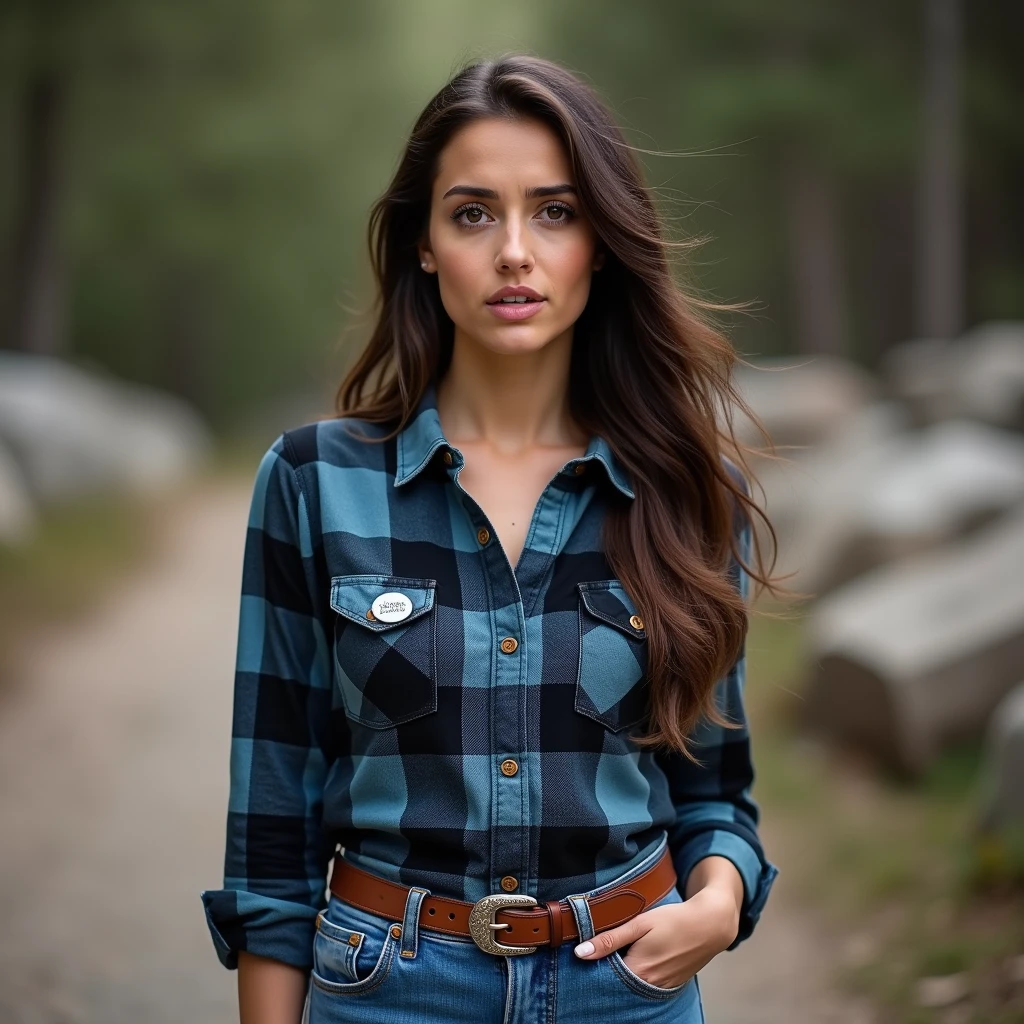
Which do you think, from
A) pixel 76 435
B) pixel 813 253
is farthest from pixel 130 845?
pixel 813 253

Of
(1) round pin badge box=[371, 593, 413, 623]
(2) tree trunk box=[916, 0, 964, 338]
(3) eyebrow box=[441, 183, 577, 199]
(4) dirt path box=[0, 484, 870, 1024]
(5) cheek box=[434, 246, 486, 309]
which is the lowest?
(4) dirt path box=[0, 484, 870, 1024]

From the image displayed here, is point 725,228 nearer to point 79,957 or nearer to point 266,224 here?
point 266,224

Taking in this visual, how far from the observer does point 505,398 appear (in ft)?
7.13

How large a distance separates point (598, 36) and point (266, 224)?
18.3 ft

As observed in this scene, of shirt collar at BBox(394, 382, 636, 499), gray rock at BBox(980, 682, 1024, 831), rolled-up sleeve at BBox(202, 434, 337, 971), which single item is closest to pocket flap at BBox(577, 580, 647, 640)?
shirt collar at BBox(394, 382, 636, 499)

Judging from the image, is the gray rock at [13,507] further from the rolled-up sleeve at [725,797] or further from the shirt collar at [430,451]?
the rolled-up sleeve at [725,797]

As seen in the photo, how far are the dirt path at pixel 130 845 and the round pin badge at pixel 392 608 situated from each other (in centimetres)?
248

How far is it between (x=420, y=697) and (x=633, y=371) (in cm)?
72

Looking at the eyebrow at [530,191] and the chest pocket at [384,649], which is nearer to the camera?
the chest pocket at [384,649]

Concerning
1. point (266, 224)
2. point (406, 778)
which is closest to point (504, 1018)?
point (406, 778)

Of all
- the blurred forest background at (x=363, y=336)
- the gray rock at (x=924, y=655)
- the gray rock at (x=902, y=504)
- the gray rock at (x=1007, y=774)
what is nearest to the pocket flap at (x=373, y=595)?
the blurred forest background at (x=363, y=336)

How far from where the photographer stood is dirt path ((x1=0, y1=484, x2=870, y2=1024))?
395 centimetres

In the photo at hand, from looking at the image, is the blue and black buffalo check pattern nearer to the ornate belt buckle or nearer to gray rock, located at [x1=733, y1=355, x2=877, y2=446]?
the ornate belt buckle

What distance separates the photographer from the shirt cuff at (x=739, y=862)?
209 centimetres
